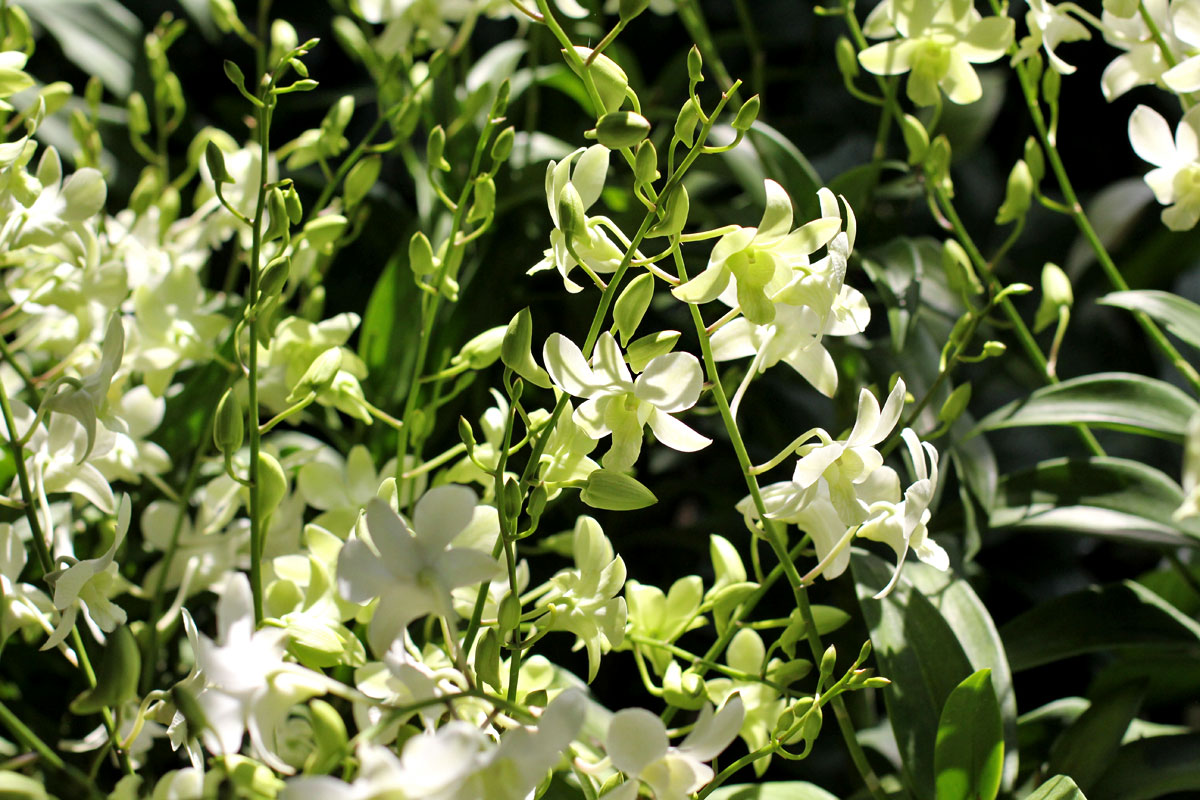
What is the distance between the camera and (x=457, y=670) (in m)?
0.31

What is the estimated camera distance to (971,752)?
1.26 feet

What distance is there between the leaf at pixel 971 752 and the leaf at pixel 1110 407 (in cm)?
19

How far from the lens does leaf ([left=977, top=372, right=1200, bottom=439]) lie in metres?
0.52

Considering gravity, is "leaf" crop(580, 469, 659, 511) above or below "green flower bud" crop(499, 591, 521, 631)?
above

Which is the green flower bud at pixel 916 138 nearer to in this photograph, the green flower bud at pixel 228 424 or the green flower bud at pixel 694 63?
the green flower bud at pixel 694 63

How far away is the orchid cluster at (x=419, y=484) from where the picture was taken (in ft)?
0.88

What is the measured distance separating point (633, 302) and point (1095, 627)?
37 centimetres

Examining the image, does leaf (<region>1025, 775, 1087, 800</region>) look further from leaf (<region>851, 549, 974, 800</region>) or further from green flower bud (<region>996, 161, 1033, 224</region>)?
green flower bud (<region>996, 161, 1033, 224</region>)

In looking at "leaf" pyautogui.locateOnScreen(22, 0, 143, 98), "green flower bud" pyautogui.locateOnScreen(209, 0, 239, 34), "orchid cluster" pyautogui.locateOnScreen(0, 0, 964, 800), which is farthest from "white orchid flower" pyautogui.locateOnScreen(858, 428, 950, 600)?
"leaf" pyautogui.locateOnScreen(22, 0, 143, 98)

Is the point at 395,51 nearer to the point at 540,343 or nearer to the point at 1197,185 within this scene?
the point at 540,343

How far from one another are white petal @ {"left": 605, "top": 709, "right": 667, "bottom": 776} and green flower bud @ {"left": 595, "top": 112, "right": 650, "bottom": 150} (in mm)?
171

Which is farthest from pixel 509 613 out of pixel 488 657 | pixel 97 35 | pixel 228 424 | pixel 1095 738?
pixel 97 35

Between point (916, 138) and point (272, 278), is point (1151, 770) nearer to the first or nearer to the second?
point (916, 138)

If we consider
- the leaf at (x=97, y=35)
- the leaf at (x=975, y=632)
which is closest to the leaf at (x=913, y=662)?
the leaf at (x=975, y=632)
